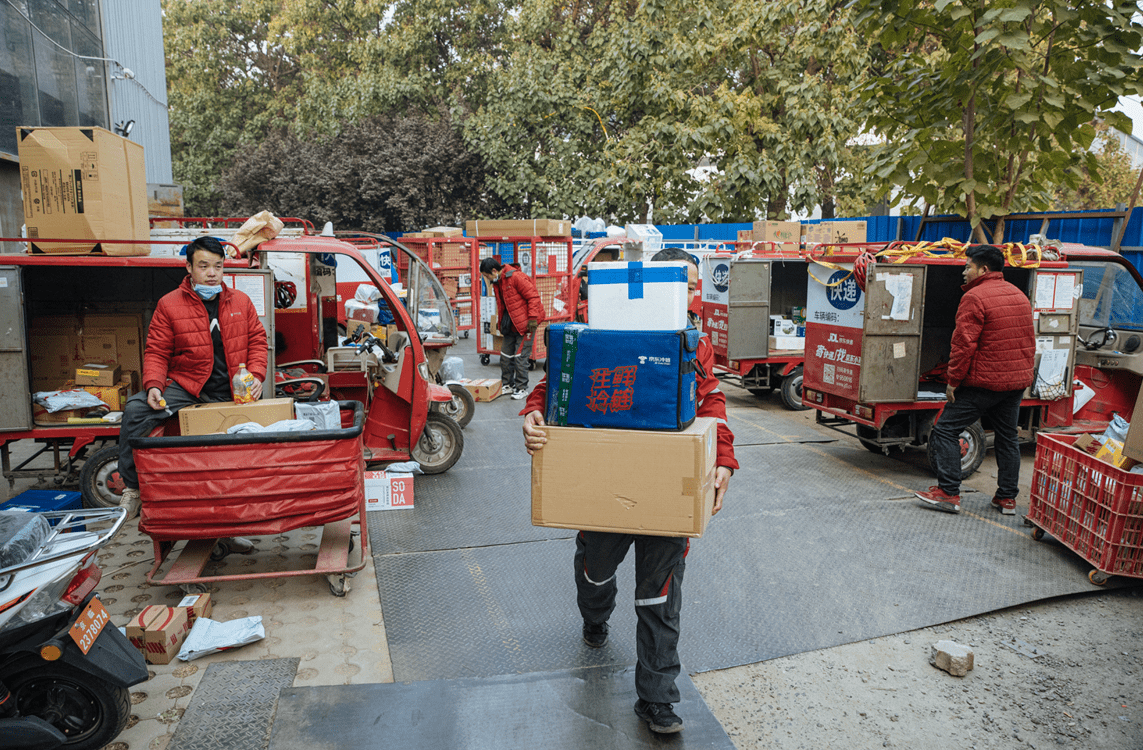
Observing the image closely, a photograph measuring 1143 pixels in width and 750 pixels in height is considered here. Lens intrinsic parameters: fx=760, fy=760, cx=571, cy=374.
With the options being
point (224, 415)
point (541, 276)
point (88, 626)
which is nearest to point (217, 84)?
point (541, 276)

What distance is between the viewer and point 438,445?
7.05m

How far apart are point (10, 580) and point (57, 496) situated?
A: 2681 millimetres

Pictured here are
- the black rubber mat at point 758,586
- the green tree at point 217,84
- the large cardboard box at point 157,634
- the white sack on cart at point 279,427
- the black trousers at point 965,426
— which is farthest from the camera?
the green tree at point 217,84

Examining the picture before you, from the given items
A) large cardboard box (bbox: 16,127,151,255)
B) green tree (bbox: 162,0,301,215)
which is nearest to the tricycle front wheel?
large cardboard box (bbox: 16,127,151,255)

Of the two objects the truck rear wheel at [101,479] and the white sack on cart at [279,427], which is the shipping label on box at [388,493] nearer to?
the white sack on cart at [279,427]

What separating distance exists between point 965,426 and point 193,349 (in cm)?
565

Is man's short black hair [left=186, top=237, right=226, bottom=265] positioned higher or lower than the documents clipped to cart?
higher

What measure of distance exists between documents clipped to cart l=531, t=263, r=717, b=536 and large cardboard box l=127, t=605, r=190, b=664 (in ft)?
7.03

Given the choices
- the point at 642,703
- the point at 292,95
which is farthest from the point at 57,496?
the point at 292,95

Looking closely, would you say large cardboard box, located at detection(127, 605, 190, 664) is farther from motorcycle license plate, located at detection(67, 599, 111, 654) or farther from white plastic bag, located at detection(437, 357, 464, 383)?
white plastic bag, located at detection(437, 357, 464, 383)

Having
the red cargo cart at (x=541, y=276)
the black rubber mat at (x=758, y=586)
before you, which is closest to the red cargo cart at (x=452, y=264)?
the red cargo cart at (x=541, y=276)

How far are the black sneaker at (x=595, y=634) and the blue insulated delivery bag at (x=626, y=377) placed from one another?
55.0 inches

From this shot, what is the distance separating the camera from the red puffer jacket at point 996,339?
5645 mm

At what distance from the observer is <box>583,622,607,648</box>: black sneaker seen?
3.89 m
